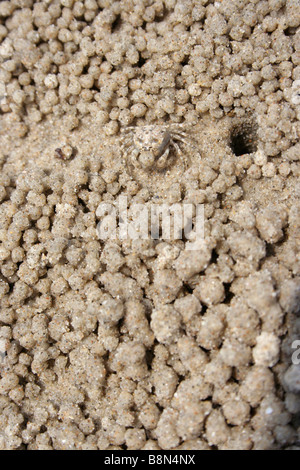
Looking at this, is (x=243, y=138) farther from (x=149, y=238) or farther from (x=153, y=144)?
(x=149, y=238)

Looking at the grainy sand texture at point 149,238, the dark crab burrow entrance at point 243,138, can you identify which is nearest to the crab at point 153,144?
the grainy sand texture at point 149,238

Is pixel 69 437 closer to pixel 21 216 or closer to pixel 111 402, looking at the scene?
pixel 111 402

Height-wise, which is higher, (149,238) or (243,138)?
(243,138)

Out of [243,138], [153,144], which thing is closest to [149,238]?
[153,144]

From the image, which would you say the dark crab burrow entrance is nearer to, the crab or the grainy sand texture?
the grainy sand texture

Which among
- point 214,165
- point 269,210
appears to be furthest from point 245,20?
point 269,210

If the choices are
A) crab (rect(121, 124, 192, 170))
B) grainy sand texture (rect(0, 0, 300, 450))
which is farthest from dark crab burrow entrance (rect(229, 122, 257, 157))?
crab (rect(121, 124, 192, 170))
